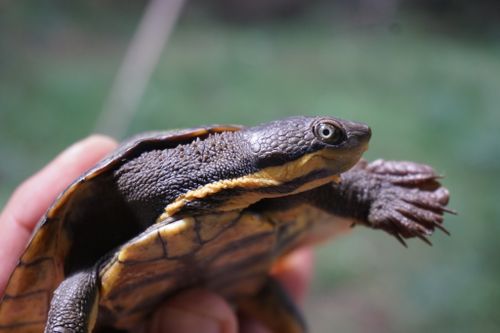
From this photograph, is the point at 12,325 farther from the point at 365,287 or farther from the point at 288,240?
the point at 365,287

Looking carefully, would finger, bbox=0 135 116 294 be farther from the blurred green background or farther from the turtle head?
the blurred green background

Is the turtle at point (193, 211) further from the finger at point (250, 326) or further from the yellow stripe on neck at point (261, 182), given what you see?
the finger at point (250, 326)

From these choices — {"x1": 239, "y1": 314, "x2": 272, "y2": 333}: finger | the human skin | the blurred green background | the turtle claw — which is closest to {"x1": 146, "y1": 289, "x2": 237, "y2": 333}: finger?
the human skin

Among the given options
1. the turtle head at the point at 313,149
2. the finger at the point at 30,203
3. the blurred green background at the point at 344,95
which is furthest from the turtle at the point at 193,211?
the blurred green background at the point at 344,95

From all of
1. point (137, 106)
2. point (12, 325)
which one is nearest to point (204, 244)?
point (12, 325)

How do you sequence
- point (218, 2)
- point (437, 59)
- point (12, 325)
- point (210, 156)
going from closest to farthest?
point (210, 156) → point (12, 325) → point (437, 59) → point (218, 2)

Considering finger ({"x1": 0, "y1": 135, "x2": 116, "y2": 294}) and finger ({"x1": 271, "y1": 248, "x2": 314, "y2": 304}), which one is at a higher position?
finger ({"x1": 0, "y1": 135, "x2": 116, "y2": 294})
